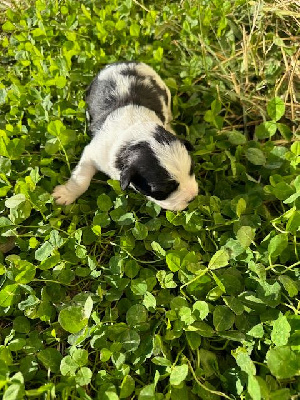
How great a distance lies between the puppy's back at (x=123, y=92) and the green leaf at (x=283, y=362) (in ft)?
6.03

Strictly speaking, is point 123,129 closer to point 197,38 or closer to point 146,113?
point 146,113

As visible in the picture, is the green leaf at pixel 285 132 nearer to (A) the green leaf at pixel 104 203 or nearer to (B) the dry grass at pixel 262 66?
(B) the dry grass at pixel 262 66

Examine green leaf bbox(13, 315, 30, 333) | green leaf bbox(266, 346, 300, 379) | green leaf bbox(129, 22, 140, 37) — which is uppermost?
green leaf bbox(129, 22, 140, 37)

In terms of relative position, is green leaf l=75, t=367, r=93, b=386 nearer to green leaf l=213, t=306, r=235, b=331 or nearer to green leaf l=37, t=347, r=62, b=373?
green leaf l=37, t=347, r=62, b=373

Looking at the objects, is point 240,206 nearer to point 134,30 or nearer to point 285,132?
point 285,132

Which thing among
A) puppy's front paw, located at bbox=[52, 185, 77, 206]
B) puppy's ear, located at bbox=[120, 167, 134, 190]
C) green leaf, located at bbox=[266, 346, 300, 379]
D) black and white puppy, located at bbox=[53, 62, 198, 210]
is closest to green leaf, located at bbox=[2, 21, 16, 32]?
black and white puppy, located at bbox=[53, 62, 198, 210]

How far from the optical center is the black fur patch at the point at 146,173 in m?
2.43

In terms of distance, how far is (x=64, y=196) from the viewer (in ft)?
9.74

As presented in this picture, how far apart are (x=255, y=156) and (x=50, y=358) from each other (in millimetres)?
2017

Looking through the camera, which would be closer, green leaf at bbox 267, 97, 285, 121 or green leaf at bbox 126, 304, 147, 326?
green leaf at bbox 126, 304, 147, 326

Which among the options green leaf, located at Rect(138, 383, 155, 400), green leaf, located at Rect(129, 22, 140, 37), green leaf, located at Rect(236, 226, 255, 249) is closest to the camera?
green leaf, located at Rect(138, 383, 155, 400)

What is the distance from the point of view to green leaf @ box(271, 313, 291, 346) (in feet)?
6.90

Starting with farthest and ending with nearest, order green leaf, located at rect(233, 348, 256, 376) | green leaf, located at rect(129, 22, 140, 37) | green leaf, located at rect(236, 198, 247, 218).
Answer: green leaf, located at rect(129, 22, 140, 37), green leaf, located at rect(236, 198, 247, 218), green leaf, located at rect(233, 348, 256, 376)

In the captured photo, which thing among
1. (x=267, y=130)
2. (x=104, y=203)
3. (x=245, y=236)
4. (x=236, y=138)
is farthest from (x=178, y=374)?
(x=267, y=130)
